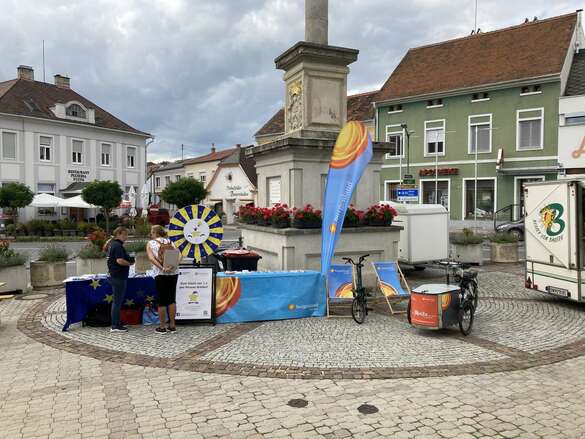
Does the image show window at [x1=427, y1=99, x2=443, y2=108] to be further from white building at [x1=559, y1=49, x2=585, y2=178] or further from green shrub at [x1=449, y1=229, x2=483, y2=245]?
green shrub at [x1=449, y1=229, x2=483, y2=245]

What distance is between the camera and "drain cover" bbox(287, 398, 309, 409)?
499cm

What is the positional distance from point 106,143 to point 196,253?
38.9m

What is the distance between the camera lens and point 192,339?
24.2 ft

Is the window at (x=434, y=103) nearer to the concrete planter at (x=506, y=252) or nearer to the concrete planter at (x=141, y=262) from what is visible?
the concrete planter at (x=506, y=252)

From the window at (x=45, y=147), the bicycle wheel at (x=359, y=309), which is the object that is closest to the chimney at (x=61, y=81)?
the window at (x=45, y=147)

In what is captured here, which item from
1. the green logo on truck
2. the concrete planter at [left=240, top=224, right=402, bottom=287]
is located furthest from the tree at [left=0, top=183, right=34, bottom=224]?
the green logo on truck

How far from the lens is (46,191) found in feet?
130

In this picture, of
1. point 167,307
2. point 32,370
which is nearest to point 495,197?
point 167,307

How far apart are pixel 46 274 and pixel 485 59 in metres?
32.4

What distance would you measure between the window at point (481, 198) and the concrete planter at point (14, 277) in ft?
95.5

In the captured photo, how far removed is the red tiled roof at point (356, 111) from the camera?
140ft

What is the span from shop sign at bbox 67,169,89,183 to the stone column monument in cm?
3472

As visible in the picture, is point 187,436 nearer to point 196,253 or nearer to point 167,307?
point 167,307

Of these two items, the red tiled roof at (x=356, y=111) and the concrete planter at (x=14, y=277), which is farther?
the red tiled roof at (x=356, y=111)
